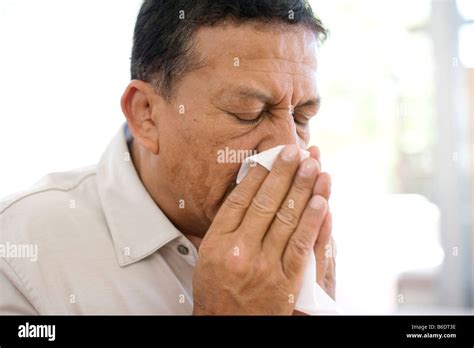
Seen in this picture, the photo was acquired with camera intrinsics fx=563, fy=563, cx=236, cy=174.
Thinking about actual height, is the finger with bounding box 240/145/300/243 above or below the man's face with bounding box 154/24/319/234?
below

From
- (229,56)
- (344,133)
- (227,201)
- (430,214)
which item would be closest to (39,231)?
(227,201)

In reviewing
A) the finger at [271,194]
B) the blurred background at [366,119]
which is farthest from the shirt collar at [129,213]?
the finger at [271,194]

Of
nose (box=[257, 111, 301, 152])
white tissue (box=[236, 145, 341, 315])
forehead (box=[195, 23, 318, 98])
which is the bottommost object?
white tissue (box=[236, 145, 341, 315])

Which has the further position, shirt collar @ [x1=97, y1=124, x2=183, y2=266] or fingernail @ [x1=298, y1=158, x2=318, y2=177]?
shirt collar @ [x1=97, y1=124, x2=183, y2=266]

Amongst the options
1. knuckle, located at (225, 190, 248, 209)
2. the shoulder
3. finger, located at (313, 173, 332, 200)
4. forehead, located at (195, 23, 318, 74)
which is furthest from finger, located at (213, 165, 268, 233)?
the shoulder

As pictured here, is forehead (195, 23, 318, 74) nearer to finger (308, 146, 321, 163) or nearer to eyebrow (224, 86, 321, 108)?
eyebrow (224, 86, 321, 108)

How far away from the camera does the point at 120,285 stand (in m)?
1.17

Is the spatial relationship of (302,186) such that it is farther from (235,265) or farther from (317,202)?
(235,265)

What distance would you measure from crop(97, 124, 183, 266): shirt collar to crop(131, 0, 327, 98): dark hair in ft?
0.70

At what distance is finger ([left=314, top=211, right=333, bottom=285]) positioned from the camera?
Answer: 109cm

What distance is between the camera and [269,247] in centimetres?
108
